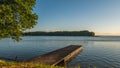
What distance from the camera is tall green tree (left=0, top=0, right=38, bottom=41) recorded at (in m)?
20.9

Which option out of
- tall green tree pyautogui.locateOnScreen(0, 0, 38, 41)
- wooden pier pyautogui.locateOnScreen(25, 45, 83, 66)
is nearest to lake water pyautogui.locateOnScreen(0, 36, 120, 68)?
wooden pier pyautogui.locateOnScreen(25, 45, 83, 66)

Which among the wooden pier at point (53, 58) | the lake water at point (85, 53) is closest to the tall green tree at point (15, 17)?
the wooden pier at point (53, 58)

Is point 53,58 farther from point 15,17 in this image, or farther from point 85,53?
point 85,53

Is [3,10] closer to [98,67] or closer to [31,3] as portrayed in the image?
[31,3]

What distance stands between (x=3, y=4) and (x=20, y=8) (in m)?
2.20

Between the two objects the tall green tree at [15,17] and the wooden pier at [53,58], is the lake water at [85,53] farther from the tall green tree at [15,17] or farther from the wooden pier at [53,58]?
the tall green tree at [15,17]

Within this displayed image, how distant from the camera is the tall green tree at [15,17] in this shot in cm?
2091

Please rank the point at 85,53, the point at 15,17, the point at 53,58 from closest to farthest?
1. the point at 15,17
2. the point at 53,58
3. the point at 85,53

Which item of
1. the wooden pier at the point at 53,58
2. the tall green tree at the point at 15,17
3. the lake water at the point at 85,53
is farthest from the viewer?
the lake water at the point at 85,53

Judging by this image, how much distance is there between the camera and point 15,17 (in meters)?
23.3

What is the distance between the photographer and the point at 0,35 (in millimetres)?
22312

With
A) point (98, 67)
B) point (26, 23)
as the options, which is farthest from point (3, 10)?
point (98, 67)

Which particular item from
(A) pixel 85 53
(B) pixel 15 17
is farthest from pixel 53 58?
(A) pixel 85 53

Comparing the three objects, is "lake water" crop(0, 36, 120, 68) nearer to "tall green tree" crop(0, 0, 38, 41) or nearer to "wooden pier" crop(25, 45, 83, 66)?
"wooden pier" crop(25, 45, 83, 66)
